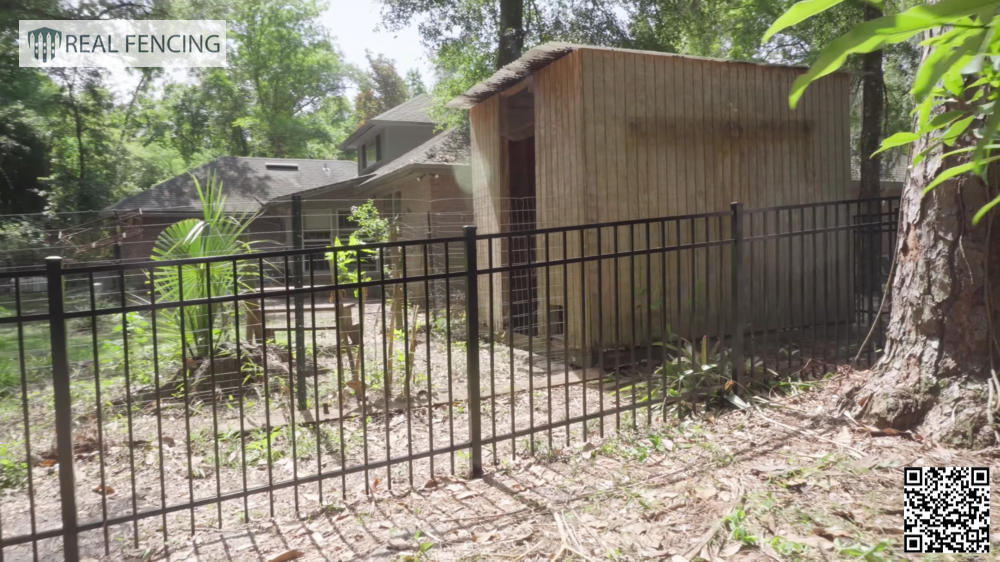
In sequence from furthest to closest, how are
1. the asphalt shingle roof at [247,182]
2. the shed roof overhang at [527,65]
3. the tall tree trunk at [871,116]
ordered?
the asphalt shingle roof at [247,182], the tall tree trunk at [871,116], the shed roof overhang at [527,65]

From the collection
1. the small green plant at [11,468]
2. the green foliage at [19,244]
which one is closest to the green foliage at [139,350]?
the small green plant at [11,468]

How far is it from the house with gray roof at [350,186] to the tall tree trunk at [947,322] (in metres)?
8.81

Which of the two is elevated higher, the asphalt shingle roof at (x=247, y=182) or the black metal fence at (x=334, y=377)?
the asphalt shingle roof at (x=247, y=182)

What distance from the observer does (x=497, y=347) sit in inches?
345

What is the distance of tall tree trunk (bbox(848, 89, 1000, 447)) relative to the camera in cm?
382

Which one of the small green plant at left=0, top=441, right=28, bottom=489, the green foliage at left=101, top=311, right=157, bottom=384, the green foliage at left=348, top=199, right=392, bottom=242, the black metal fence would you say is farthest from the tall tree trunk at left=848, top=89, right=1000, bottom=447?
the green foliage at left=101, top=311, right=157, bottom=384

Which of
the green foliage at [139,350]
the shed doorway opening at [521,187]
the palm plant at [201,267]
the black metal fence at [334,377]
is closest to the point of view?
the black metal fence at [334,377]

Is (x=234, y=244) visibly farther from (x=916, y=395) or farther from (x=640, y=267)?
(x=916, y=395)

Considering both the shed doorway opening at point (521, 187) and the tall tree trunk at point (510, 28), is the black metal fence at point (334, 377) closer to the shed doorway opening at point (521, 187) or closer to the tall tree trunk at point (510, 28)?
the shed doorway opening at point (521, 187)

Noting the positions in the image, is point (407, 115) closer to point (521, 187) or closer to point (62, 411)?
point (521, 187)

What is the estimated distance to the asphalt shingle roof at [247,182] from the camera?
74.4 ft

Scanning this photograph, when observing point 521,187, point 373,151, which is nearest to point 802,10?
point 521,187

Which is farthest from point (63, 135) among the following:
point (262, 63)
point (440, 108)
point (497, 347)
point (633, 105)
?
point (633, 105)

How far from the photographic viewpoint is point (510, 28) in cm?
1548
